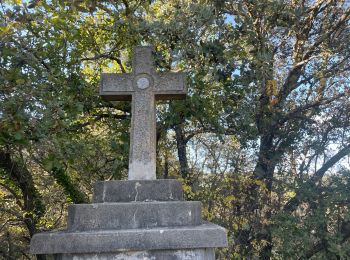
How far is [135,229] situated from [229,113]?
392 cm

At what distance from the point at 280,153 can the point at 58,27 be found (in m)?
5.09

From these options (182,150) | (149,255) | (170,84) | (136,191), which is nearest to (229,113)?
(182,150)

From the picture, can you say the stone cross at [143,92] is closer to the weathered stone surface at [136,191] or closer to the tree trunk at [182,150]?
the weathered stone surface at [136,191]

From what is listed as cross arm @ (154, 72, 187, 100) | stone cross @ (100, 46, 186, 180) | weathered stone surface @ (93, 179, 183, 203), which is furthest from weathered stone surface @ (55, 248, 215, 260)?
cross arm @ (154, 72, 187, 100)

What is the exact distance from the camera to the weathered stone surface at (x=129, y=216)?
373 centimetres

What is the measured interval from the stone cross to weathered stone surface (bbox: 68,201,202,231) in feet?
2.14

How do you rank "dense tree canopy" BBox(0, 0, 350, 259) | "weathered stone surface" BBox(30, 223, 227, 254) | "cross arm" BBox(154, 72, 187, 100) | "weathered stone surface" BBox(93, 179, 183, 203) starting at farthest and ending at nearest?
"dense tree canopy" BBox(0, 0, 350, 259) < "cross arm" BBox(154, 72, 187, 100) < "weathered stone surface" BBox(93, 179, 183, 203) < "weathered stone surface" BBox(30, 223, 227, 254)

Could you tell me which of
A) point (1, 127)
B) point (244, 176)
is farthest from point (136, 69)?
point (244, 176)

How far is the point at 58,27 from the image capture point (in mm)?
5918

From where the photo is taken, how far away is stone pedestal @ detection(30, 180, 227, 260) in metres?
3.49

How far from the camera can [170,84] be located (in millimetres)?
4613

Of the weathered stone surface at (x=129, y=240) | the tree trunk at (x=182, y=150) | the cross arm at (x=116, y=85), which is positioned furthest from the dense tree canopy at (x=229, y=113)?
the weathered stone surface at (x=129, y=240)

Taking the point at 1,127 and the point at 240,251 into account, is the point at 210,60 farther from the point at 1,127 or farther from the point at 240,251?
the point at 240,251

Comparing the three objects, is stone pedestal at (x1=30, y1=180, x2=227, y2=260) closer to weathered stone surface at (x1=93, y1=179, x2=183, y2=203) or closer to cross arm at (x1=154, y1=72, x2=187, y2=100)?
weathered stone surface at (x1=93, y1=179, x2=183, y2=203)
